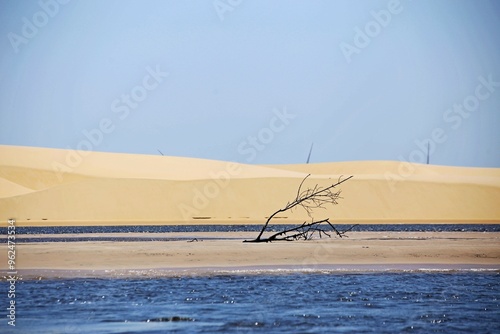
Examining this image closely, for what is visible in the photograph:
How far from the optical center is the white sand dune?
6994 cm

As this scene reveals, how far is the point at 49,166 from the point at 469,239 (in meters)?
63.3

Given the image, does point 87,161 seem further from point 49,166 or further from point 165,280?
point 165,280

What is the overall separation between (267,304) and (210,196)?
198ft

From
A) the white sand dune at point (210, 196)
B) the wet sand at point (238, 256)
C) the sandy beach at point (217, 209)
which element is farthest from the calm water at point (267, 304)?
the white sand dune at point (210, 196)

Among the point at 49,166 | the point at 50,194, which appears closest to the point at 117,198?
the point at 50,194

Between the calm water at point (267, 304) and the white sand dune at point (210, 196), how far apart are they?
41265 millimetres

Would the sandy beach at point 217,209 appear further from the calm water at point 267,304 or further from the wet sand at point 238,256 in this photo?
the calm water at point 267,304

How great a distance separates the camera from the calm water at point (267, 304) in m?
16.7

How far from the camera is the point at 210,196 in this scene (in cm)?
7931

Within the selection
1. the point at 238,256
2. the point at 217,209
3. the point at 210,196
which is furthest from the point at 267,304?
the point at 210,196

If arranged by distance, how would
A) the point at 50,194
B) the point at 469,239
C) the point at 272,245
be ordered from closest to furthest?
the point at 272,245 → the point at 469,239 → the point at 50,194

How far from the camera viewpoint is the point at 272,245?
106 feet

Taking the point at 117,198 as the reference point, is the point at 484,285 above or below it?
below

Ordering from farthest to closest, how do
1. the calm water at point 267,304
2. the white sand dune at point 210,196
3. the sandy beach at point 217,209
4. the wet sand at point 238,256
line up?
1. the white sand dune at point 210,196
2. the sandy beach at point 217,209
3. the wet sand at point 238,256
4. the calm water at point 267,304
